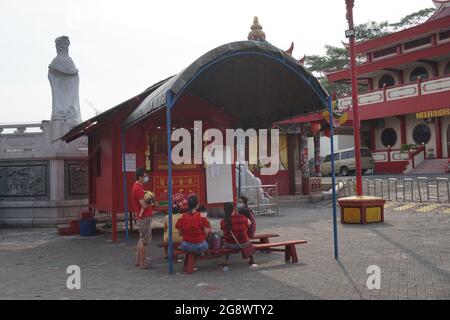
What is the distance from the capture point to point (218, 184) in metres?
12.2

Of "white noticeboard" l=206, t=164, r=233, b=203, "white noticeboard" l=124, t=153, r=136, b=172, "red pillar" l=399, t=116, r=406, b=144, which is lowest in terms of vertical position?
"white noticeboard" l=206, t=164, r=233, b=203

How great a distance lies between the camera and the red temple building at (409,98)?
28219 millimetres

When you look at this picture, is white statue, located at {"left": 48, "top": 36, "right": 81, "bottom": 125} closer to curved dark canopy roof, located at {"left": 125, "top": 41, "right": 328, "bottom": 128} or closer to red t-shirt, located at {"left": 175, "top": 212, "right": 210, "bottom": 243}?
curved dark canopy roof, located at {"left": 125, "top": 41, "right": 328, "bottom": 128}

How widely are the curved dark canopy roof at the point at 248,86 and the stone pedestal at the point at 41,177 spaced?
665 cm

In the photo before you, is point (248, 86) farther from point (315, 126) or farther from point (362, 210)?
point (315, 126)

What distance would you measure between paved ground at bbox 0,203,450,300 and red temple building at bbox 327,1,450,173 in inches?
712

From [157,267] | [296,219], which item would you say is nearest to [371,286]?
[157,267]

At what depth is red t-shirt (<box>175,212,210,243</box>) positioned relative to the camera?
7.34 metres

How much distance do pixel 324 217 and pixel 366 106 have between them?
64.5 ft

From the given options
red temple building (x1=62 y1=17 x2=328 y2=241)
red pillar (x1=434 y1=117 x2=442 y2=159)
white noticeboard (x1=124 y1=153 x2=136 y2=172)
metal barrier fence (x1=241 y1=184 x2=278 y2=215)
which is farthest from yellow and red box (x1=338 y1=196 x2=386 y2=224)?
red pillar (x1=434 y1=117 x2=442 y2=159)

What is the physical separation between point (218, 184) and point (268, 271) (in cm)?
515

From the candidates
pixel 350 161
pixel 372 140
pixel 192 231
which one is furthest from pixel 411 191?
pixel 372 140

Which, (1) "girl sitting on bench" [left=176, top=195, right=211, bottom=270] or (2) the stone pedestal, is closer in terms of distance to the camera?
(1) "girl sitting on bench" [left=176, top=195, right=211, bottom=270]

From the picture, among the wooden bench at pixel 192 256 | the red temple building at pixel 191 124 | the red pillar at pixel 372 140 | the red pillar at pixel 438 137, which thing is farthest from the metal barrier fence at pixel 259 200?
the red pillar at pixel 372 140
